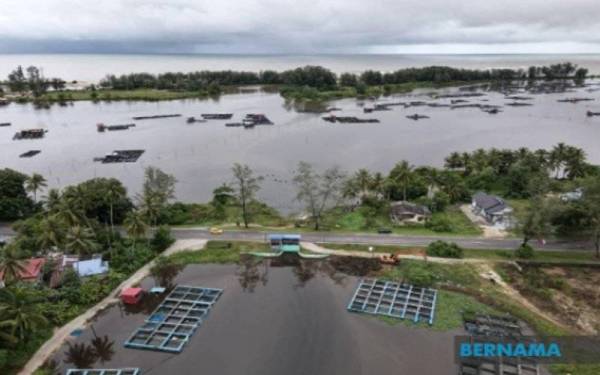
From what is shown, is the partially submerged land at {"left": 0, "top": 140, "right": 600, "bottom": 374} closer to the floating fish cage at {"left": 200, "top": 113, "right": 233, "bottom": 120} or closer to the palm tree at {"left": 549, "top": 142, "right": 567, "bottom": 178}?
the palm tree at {"left": 549, "top": 142, "right": 567, "bottom": 178}

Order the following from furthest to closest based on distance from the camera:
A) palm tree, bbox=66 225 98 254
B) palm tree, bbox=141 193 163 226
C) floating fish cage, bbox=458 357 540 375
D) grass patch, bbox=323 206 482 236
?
1. grass patch, bbox=323 206 482 236
2. palm tree, bbox=141 193 163 226
3. palm tree, bbox=66 225 98 254
4. floating fish cage, bbox=458 357 540 375

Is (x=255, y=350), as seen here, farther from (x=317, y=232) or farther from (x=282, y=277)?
(x=317, y=232)

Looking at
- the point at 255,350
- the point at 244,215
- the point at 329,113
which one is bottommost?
the point at 255,350

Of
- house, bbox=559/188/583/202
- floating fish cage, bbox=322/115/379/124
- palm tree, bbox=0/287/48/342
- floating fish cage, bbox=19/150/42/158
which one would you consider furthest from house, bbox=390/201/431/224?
floating fish cage, bbox=19/150/42/158

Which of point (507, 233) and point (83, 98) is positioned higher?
point (83, 98)

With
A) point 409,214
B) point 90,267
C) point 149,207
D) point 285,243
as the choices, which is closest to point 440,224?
point 409,214

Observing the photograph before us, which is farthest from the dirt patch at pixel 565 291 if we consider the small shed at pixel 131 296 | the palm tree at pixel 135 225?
Answer: the palm tree at pixel 135 225

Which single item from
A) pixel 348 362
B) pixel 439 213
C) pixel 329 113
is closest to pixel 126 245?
pixel 348 362
